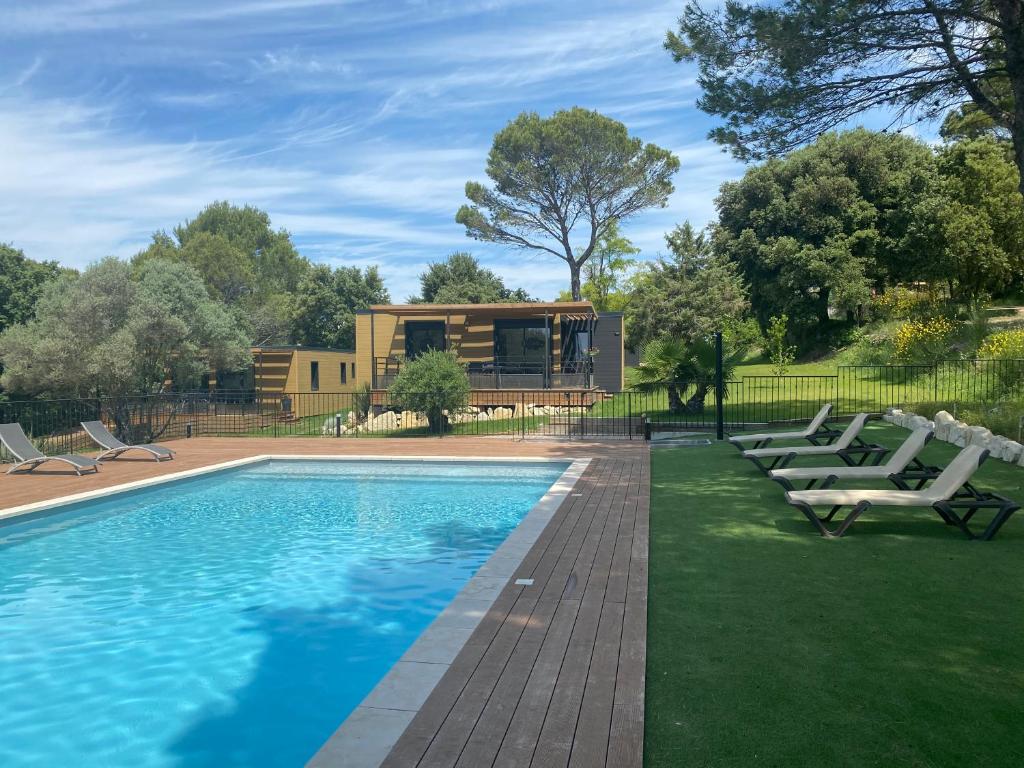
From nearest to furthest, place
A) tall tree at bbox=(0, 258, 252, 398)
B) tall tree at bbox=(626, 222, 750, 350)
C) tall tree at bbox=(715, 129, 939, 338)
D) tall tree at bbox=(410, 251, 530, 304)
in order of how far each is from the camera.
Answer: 1. tall tree at bbox=(0, 258, 252, 398)
2. tall tree at bbox=(715, 129, 939, 338)
3. tall tree at bbox=(626, 222, 750, 350)
4. tall tree at bbox=(410, 251, 530, 304)

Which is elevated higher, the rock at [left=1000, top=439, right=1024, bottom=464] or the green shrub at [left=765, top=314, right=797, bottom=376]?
the green shrub at [left=765, top=314, right=797, bottom=376]

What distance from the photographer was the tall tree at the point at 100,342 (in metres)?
22.9

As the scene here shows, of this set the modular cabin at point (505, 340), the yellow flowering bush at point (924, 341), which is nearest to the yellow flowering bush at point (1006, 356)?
the yellow flowering bush at point (924, 341)

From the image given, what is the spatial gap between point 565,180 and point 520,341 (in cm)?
1112

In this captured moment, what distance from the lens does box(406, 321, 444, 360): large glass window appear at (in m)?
27.8

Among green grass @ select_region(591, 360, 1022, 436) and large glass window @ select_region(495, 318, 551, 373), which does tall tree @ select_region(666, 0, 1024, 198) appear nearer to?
green grass @ select_region(591, 360, 1022, 436)

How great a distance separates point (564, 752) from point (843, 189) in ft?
98.5

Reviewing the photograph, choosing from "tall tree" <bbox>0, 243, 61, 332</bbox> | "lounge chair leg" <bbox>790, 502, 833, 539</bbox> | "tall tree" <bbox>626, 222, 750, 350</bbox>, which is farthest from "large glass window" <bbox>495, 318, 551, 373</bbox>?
"tall tree" <bbox>0, 243, 61, 332</bbox>

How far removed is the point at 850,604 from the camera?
15.0ft

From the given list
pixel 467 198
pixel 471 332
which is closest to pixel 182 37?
pixel 471 332

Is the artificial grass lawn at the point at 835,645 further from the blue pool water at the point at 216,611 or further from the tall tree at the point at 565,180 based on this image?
the tall tree at the point at 565,180

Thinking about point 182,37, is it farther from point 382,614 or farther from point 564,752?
point 564,752

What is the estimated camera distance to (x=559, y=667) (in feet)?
12.2

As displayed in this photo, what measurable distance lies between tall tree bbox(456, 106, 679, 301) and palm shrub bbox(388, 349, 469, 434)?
1853 cm
